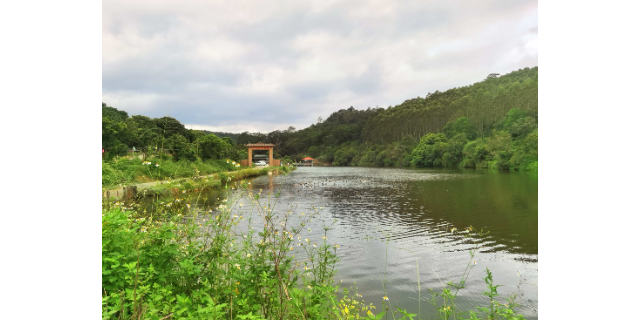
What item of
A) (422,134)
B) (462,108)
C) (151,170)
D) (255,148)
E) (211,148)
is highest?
(462,108)

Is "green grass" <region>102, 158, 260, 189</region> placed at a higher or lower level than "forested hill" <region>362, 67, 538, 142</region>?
lower

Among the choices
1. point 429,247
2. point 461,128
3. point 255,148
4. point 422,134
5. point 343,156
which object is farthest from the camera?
point 343,156

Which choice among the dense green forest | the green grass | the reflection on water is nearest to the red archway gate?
the dense green forest

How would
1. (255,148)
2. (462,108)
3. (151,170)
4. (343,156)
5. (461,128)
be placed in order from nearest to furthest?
(151,170)
(255,148)
(461,128)
(462,108)
(343,156)

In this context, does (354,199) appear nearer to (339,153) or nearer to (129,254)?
(129,254)

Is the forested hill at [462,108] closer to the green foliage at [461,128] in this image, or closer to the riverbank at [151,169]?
the green foliage at [461,128]

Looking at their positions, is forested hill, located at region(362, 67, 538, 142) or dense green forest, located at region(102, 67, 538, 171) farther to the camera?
forested hill, located at region(362, 67, 538, 142)

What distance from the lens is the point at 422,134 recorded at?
61188mm

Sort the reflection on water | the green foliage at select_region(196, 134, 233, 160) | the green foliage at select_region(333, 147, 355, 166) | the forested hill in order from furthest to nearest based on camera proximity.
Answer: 1. the green foliage at select_region(333, 147, 355, 166)
2. the forested hill
3. the green foliage at select_region(196, 134, 233, 160)
4. the reflection on water

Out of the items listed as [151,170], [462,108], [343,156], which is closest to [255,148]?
[151,170]

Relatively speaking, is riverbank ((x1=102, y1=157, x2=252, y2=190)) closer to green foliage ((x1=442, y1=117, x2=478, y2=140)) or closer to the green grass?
the green grass

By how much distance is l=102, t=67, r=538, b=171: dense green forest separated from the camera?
908 inches

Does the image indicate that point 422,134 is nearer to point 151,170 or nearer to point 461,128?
point 461,128
